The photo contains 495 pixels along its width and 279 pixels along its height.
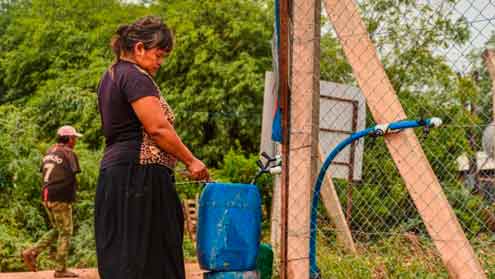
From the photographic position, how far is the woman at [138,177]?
296 centimetres

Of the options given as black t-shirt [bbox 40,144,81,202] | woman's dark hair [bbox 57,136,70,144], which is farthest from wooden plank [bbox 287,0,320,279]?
woman's dark hair [bbox 57,136,70,144]

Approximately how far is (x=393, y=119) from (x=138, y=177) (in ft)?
4.36

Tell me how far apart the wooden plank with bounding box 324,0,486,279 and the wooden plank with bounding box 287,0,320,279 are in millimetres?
144

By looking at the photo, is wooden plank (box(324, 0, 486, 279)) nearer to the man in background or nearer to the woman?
the woman

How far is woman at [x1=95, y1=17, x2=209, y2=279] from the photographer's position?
296 centimetres

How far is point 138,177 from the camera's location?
2986 mm

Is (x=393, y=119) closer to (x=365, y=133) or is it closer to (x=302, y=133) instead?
(x=365, y=133)

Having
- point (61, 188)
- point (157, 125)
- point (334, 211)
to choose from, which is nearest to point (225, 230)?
point (157, 125)

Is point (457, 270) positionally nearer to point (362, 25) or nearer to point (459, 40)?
point (362, 25)

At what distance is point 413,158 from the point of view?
337 cm

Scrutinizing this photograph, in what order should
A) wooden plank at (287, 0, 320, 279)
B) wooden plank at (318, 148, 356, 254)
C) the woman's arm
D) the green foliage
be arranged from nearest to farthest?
the woman's arm → wooden plank at (287, 0, 320, 279) → wooden plank at (318, 148, 356, 254) → the green foliage

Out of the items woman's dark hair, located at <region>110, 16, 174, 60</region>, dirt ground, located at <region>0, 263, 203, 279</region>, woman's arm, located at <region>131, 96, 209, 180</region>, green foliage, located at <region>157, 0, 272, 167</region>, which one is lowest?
dirt ground, located at <region>0, 263, 203, 279</region>

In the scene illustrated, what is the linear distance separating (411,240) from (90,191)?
6.56 metres

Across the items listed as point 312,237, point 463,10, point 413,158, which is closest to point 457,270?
point 413,158
